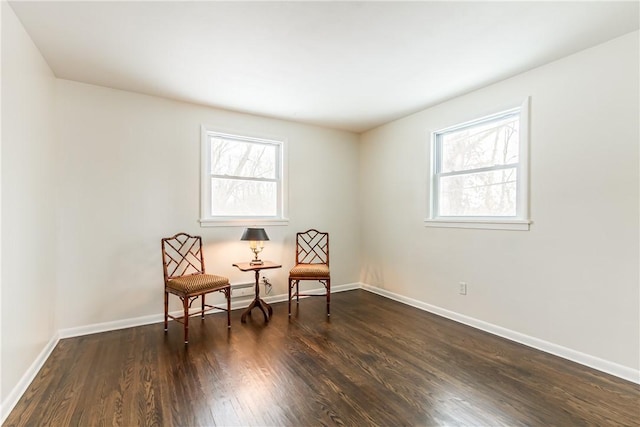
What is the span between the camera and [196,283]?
2.87 m

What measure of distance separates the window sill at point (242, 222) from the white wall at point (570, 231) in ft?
6.54

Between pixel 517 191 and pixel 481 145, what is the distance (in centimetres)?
65

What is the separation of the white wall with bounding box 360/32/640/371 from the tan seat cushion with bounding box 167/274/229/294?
2.42 metres

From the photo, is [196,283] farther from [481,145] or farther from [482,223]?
[481,145]

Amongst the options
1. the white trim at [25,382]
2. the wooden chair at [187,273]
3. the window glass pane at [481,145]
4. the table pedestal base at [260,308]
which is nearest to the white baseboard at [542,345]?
the window glass pane at [481,145]

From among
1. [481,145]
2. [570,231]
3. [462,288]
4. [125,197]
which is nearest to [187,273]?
[125,197]

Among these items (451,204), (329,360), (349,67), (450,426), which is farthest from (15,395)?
(451,204)

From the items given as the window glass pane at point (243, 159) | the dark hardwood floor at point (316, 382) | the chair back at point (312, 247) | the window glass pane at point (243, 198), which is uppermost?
the window glass pane at point (243, 159)

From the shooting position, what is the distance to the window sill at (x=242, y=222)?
11.7 feet

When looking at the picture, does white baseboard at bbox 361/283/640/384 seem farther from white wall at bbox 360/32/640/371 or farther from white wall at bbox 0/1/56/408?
white wall at bbox 0/1/56/408

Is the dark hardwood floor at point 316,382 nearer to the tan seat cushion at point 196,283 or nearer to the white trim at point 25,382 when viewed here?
the white trim at point 25,382

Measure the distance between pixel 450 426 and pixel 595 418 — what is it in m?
0.86

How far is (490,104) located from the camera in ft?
9.88

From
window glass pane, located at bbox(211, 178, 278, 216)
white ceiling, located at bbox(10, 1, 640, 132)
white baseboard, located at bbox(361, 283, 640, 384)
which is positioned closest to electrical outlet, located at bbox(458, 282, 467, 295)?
white baseboard, located at bbox(361, 283, 640, 384)
